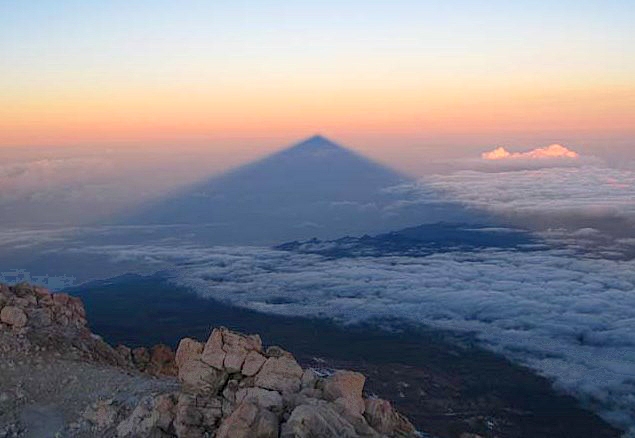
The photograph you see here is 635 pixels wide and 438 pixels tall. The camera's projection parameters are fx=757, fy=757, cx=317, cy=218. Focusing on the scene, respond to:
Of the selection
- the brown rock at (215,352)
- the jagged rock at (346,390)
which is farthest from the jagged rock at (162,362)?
the jagged rock at (346,390)

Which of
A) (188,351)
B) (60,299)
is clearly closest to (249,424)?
(188,351)

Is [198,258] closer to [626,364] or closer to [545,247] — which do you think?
[545,247]

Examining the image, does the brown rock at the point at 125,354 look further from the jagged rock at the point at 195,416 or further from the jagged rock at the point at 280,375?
the jagged rock at the point at 280,375

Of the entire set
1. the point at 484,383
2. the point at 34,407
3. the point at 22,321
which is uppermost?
the point at 22,321

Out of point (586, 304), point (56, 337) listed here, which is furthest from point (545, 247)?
point (56, 337)

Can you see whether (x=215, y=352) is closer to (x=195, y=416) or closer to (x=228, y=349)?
(x=228, y=349)

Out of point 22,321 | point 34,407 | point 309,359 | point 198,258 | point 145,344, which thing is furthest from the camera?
point 198,258
